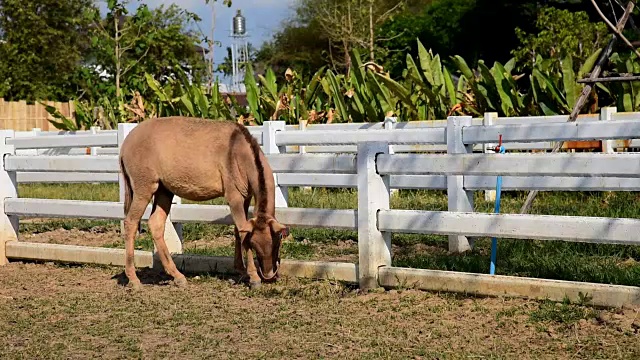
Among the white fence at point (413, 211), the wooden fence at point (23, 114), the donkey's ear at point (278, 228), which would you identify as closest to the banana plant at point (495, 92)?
the white fence at point (413, 211)

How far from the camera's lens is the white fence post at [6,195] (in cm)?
1004

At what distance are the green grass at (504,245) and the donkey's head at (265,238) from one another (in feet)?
3.94

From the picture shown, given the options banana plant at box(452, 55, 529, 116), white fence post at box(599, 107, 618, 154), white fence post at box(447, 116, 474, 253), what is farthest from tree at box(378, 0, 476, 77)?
white fence post at box(447, 116, 474, 253)

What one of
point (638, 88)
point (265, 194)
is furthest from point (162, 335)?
point (638, 88)

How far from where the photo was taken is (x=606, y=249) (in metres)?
8.54

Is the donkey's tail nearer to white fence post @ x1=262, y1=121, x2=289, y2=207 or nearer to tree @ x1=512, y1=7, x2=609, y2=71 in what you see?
white fence post @ x1=262, y1=121, x2=289, y2=207

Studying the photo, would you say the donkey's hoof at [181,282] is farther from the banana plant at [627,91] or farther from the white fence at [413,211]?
the banana plant at [627,91]

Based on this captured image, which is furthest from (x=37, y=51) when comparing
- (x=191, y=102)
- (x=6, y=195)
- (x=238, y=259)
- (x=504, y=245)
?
(x=504, y=245)

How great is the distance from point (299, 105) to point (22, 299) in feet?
31.6

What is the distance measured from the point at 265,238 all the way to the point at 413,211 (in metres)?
1.22

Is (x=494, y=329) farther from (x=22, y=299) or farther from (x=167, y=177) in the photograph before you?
(x=22, y=299)

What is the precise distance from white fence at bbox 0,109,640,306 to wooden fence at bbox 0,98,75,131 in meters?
23.6

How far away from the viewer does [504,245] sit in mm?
8867

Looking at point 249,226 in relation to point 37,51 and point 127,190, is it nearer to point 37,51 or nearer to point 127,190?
point 127,190
